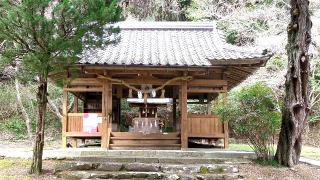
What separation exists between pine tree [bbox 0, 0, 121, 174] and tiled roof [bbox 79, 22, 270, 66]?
3.57 feet

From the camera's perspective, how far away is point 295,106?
9.89 meters

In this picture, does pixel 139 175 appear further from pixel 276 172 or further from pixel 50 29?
pixel 50 29

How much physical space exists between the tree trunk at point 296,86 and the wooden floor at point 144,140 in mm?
3101

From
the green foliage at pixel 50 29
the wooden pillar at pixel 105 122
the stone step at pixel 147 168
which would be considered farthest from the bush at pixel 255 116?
the green foliage at pixel 50 29

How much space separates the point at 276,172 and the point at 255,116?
1.34m

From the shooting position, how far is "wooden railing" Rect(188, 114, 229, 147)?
11.8m

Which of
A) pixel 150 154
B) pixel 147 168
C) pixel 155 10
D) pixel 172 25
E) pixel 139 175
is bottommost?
pixel 139 175

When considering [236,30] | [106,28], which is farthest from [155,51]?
[236,30]

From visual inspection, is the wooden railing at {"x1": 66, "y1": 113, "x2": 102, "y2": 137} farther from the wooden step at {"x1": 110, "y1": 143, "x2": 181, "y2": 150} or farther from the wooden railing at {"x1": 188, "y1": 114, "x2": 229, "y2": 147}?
the wooden railing at {"x1": 188, "y1": 114, "x2": 229, "y2": 147}

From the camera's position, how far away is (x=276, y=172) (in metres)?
9.28

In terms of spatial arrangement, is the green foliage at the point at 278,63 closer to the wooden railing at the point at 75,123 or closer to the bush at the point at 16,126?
the wooden railing at the point at 75,123

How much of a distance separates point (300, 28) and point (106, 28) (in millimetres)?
4586

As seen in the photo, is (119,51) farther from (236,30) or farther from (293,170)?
(236,30)

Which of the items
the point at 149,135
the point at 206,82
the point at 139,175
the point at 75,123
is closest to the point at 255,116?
the point at 206,82
